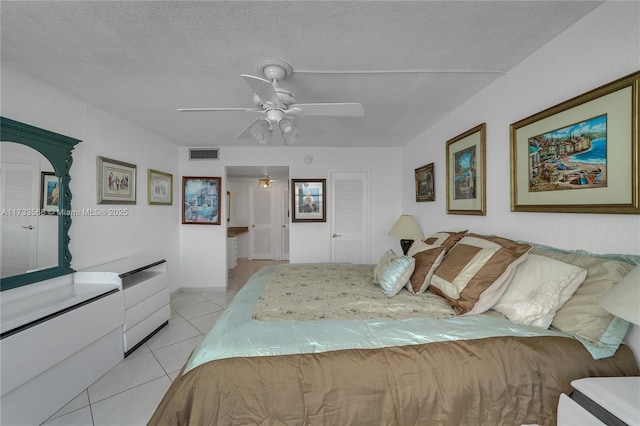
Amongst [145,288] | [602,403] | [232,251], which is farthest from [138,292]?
[602,403]

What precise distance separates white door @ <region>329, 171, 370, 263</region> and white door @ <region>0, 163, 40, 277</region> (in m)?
3.34

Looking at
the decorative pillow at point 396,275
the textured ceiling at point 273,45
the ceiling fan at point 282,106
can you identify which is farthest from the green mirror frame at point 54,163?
the decorative pillow at point 396,275

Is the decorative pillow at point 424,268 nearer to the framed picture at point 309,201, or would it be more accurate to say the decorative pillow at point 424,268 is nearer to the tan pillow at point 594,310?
the tan pillow at point 594,310

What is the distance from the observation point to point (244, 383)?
1.04 meters

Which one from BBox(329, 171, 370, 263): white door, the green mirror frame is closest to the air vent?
the green mirror frame

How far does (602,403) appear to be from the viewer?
87 centimetres

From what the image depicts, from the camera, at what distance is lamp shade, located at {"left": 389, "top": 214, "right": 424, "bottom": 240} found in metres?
3.24

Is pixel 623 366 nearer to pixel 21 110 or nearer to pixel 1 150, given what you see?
pixel 1 150

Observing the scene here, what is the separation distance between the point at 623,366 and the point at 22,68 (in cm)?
411

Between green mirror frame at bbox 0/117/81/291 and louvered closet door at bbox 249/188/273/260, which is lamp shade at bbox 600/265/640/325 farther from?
louvered closet door at bbox 249/188/273/260

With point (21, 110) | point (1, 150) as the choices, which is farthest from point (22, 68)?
point (1, 150)

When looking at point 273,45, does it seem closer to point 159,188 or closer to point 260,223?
point 159,188

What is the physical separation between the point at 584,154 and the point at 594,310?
2.76 feet

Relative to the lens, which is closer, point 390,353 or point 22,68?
point 390,353
